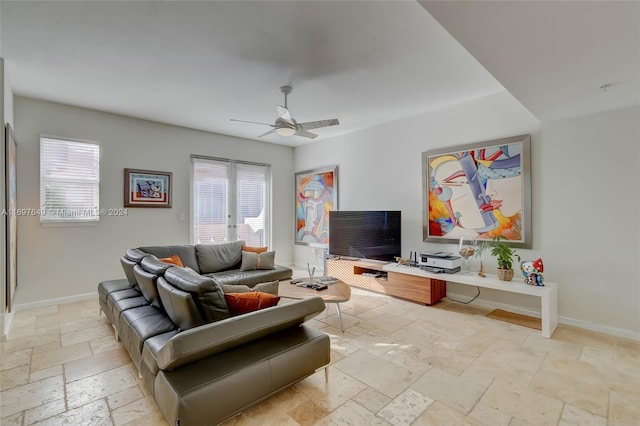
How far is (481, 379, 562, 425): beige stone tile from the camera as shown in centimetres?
182

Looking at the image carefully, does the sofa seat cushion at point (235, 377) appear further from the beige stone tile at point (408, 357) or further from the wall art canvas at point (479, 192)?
the wall art canvas at point (479, 192)

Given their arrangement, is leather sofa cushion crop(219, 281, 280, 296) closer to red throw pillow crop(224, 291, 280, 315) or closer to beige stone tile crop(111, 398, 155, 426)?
red throw pillow crop(224, 291, 280, 315)

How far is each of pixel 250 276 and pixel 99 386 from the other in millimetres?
2049

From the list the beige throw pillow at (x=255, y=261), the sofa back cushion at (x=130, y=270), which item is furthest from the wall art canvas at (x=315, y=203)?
the sofa back cushion at (x=130, y=270)

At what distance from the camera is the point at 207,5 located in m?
2.08

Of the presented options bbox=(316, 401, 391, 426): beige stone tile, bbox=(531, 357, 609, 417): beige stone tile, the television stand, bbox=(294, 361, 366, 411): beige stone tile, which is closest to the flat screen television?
the television stand

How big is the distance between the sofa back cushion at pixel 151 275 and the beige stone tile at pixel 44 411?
0.79 meters

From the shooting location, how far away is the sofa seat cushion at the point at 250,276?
3.88 metres

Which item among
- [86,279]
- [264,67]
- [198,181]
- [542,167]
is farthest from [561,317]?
[86,279]

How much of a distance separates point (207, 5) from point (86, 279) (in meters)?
4.08

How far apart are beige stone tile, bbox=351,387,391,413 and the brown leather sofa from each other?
308 millimetres

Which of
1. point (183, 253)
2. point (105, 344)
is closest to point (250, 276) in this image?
point (183, 253)

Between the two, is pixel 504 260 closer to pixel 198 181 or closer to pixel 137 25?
pixel 137 25

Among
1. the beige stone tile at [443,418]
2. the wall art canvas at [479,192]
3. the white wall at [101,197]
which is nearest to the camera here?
the beige stone tile at [443,418]
